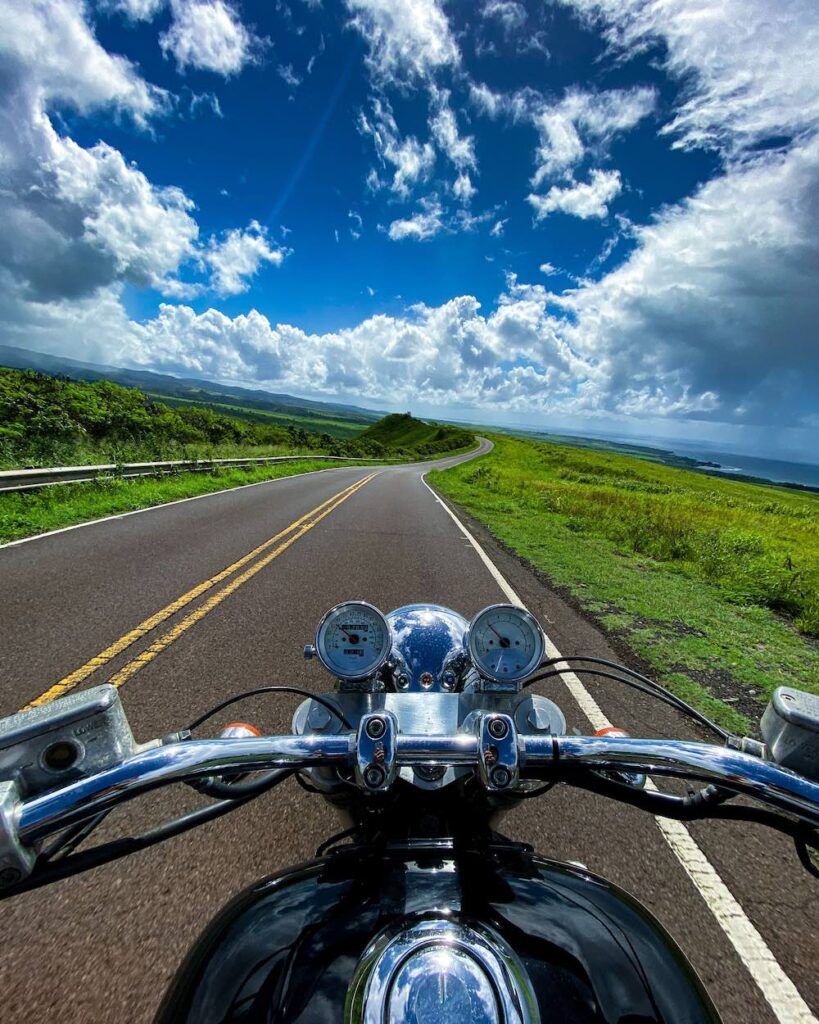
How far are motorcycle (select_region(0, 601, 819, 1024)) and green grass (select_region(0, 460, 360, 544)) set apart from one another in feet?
27.9

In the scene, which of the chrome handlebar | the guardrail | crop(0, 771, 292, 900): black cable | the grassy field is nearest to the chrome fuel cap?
the chrome handlebar

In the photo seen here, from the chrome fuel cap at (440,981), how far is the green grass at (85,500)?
8.95 metres

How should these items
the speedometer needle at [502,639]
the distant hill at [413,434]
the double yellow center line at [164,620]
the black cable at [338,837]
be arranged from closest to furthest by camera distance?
the black cable at [338,837]
the speedometer needle at [502,639]
the double yellow center line at [164,620]
the distant hill at [413,434]

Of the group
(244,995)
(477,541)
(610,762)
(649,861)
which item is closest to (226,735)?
(244,995)

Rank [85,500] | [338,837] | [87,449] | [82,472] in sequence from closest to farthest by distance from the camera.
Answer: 1. [338,837]
2. [85,500]
3. [82,472]
4. [87,449]

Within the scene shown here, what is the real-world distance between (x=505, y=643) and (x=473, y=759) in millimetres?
652

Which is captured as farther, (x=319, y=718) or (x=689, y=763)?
(x=319, y=718)

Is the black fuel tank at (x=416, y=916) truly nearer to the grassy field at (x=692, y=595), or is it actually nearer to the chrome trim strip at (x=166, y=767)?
the chrome trim strip at (x=166, y=767)

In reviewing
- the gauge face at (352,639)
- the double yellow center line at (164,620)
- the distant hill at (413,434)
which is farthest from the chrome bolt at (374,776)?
the distant hill at (413,434)

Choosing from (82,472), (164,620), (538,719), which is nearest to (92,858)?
(538,719)

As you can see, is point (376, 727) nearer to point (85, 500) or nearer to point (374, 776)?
point (374, 776)

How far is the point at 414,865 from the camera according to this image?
116 cm

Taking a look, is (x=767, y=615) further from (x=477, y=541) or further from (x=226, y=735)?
(x=226, y=735)

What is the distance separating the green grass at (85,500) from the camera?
839cm
